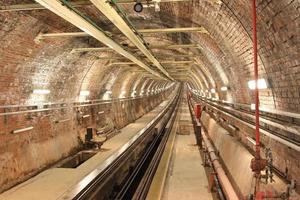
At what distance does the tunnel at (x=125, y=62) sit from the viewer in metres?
4.66

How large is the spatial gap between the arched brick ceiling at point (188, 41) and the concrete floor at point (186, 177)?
2.29 meters

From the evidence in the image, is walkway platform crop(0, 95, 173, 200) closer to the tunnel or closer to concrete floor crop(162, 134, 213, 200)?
the tunnel

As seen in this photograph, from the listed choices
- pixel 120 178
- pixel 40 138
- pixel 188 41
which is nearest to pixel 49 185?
pixel 40 138

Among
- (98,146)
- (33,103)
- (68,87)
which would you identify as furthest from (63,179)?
(98,146)

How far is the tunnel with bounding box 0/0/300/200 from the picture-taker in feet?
15.3

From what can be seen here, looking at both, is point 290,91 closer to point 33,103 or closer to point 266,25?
point 266,25

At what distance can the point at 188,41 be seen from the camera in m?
11.4

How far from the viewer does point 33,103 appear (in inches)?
374

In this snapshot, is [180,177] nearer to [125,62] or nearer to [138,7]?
[138,7]

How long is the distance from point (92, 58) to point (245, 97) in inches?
249

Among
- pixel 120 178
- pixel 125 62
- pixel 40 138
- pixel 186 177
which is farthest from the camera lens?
pixel 125 62

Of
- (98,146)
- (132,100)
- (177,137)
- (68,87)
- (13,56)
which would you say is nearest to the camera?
(13,56)

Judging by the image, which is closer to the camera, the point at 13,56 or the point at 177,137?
the point at 13,56

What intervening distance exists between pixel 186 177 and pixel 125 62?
279 inches
